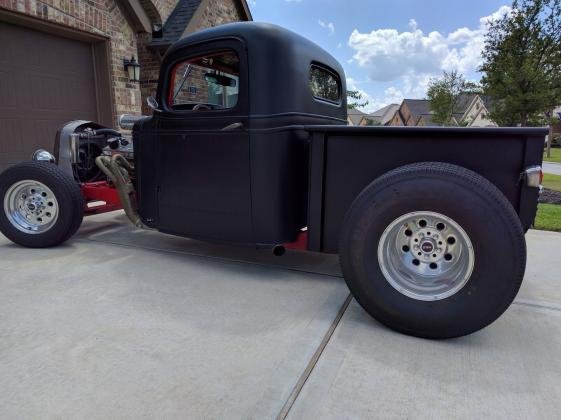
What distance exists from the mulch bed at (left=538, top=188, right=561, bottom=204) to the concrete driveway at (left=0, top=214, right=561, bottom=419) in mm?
4759

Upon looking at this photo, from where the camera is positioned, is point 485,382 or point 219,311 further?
point 219,311

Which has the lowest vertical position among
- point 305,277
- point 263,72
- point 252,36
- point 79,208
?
point 305,277

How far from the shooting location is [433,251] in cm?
234

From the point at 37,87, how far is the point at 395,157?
6572mm

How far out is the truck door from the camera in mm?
2998

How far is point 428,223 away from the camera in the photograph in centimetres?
233

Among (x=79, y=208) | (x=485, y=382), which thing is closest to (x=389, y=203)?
(x=485, y=382)

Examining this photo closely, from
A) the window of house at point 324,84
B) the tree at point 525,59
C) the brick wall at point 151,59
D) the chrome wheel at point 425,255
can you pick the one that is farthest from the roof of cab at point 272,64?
the tree at point 525,59

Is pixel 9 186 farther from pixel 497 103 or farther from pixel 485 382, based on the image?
pixel 497 103

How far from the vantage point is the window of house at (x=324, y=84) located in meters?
3.45

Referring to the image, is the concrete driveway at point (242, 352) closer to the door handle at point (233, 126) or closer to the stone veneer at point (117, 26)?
the door handle at point (233, 126)

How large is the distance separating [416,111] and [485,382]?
80153 millimetres

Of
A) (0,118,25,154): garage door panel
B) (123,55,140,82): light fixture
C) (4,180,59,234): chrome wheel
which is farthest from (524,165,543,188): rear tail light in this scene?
(123,55,140,82): light fixture

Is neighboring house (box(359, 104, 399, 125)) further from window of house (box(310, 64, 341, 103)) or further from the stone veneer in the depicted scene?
window of house (box(310, 64, 341, 103))
